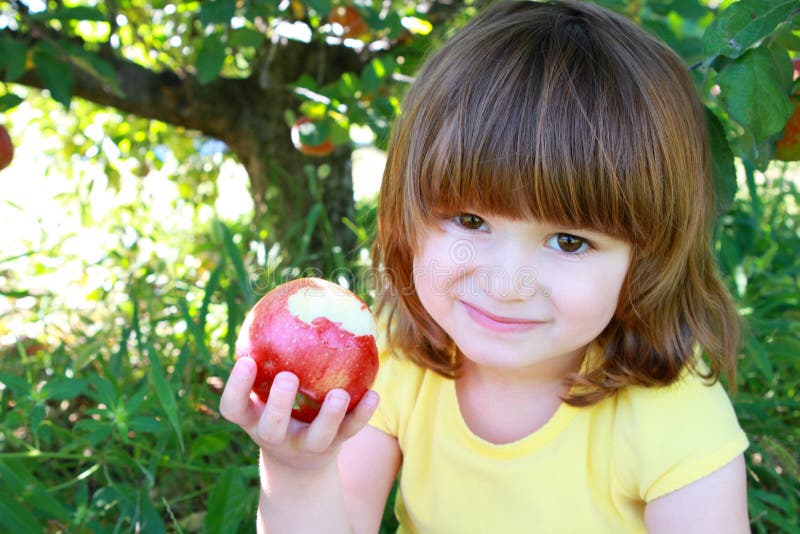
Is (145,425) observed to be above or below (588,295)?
below

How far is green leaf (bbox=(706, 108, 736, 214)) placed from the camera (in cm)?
120

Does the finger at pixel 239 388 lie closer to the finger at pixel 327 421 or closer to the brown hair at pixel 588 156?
the finger at pixel 327 421

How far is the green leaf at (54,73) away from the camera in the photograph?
74.4 inches

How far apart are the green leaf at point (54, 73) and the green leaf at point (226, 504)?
3.33 ft

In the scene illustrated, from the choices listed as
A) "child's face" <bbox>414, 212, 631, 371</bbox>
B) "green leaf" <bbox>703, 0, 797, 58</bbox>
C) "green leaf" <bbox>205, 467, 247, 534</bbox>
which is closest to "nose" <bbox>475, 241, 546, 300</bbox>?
"child's face" <bbox>414, 212, 631, 371</bbox>

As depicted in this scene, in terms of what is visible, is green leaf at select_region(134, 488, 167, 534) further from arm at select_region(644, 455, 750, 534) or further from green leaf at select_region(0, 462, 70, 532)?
arm at select_region(644, 455, 750, 534)

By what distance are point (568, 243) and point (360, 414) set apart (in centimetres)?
34

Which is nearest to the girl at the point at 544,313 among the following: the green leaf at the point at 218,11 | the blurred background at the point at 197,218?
the blurred background at the point at 197,218

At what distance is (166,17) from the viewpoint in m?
2.53

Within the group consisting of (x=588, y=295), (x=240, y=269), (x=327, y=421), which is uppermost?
(x=588, y=295)

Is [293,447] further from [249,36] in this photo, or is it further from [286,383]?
[249,36]

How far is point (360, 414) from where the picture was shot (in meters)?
1.02


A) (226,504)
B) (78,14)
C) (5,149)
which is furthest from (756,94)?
(5,149)

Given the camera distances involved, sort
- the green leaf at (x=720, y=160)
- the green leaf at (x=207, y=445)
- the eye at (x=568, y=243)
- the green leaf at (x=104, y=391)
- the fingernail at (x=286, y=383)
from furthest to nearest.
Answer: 1. the green leaf at (x=207, y=445)
2. the green leaf at (x=104, y=391)
3. the green leaf at (x=720, y=160)
4. the eye at (x=568, y=243)
5. the fingernail at (x=286, y=383)
